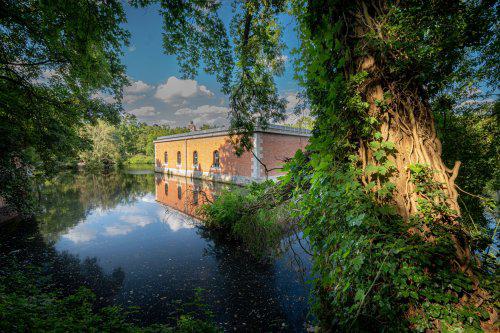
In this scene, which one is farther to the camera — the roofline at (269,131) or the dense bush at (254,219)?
the roofline at (269,131)

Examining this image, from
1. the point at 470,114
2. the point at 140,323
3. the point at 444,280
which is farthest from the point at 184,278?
the point at 470,114

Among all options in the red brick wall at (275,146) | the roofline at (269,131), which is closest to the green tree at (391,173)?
the roofline at (269,131)

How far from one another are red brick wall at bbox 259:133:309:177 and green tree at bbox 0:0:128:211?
432 inches

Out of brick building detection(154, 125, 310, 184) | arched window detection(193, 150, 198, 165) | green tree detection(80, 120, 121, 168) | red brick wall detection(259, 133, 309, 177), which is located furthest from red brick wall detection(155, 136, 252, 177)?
green tree detection(80, 120, 121, 168)

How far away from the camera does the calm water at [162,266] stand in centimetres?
394

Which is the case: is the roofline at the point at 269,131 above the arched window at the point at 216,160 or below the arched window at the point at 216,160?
above

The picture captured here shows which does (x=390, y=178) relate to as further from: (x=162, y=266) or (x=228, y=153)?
(x=228, y=153)

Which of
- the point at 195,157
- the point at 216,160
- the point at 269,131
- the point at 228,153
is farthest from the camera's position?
the point at 195,157

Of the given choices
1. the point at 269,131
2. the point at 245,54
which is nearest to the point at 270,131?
the point at 269,131

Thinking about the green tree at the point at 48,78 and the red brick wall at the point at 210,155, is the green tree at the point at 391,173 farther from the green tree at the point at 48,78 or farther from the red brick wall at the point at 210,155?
the red brick wall at the point at 210,155

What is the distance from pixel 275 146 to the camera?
18.0 m

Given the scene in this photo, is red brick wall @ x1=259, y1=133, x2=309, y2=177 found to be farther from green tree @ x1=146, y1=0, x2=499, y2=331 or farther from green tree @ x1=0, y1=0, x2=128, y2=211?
green tree @ x1=146, y1=0, x2=499, y2=331

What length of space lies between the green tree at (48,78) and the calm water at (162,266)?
2.27 meters

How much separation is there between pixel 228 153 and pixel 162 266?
556 inches
